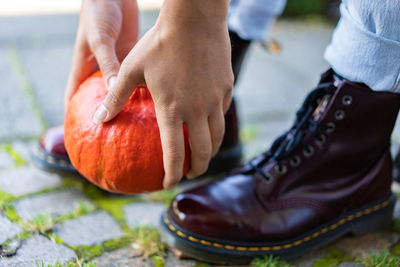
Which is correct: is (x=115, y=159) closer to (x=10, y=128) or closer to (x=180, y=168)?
(x=180, y=168)

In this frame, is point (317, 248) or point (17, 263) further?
point (317, 248)

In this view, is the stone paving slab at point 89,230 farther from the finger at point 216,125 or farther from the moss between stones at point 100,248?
the finger at point 216,125

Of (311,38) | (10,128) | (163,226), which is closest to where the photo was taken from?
(163,226)

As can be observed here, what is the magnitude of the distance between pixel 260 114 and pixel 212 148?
51.8 inches

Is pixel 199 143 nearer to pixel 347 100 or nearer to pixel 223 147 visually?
pixel 347 100

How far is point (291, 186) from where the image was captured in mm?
1302

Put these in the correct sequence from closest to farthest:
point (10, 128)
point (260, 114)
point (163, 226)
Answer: point (163, 226)
point (10, 128)
point (260, 114)

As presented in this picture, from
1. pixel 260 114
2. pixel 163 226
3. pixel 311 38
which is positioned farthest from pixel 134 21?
pixel 311 38

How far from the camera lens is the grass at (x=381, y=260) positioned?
1.23 metres

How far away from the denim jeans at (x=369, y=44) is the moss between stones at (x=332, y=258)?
53 cm

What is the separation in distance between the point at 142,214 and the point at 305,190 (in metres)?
0.57

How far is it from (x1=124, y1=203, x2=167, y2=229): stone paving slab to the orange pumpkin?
326 millimetres

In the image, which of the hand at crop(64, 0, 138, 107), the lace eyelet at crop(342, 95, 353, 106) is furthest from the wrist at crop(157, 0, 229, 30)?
the lace eyelet at crop(342, 95, 353, 106)

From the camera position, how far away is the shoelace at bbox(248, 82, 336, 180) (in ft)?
4.26
